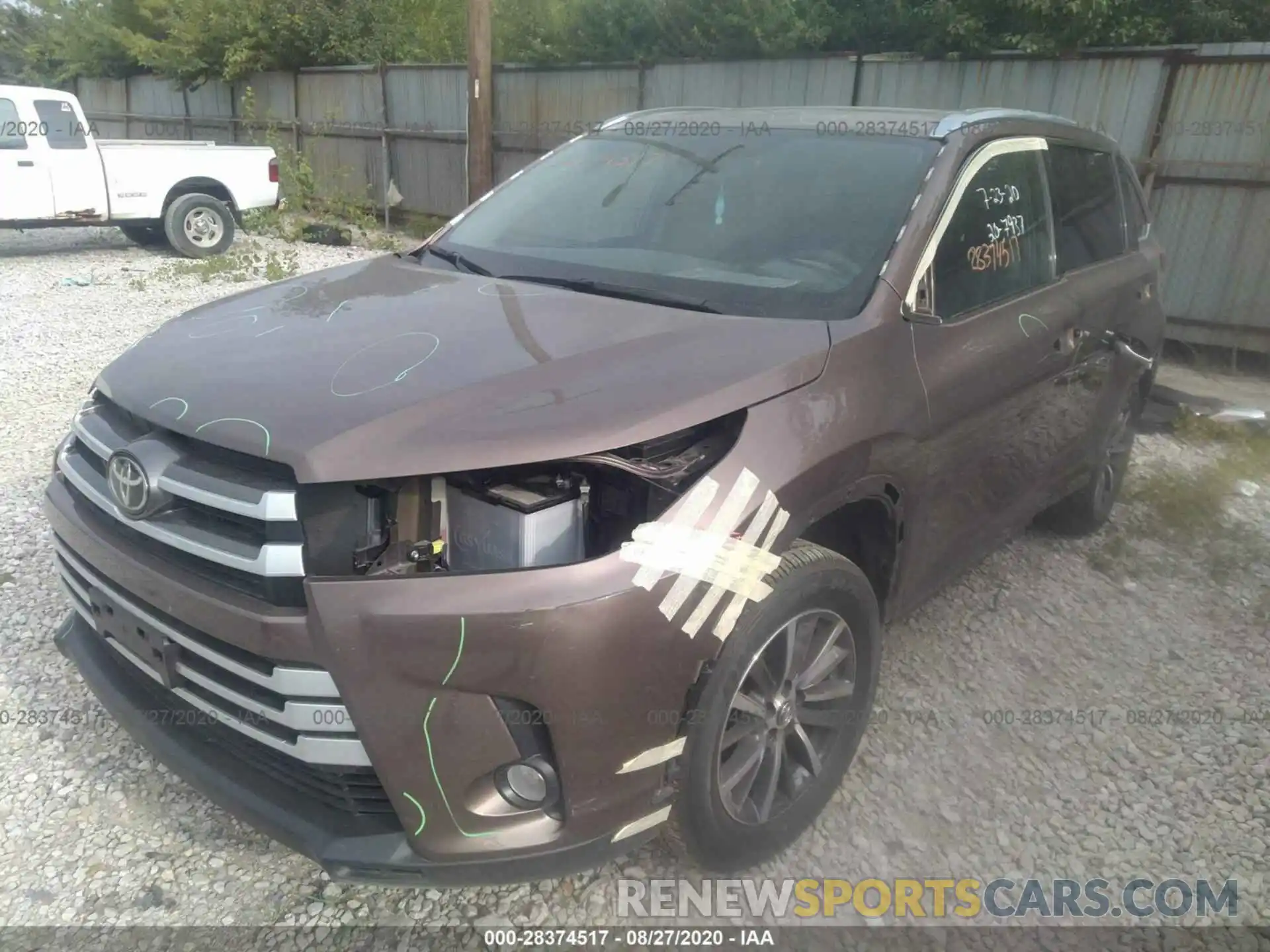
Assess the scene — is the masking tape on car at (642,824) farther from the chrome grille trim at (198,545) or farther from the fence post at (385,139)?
the fence post at (385,139)

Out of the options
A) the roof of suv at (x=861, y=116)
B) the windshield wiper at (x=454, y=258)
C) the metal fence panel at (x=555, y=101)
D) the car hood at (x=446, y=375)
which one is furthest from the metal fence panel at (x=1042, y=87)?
the car hood at (x=446, y=375)

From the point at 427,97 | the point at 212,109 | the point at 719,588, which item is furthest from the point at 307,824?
the point at 212,109

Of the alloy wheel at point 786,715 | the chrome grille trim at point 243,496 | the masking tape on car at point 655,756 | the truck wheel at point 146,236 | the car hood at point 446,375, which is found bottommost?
the truck wheel at point 146,236

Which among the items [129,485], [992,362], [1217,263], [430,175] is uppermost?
[992,362]

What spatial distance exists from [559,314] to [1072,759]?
2.17 metres

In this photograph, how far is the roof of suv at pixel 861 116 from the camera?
10.3 feet

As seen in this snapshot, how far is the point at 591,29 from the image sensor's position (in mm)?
12102

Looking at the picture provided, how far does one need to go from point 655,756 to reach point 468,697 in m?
0.44

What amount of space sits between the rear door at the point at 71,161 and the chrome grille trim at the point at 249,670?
10504mm

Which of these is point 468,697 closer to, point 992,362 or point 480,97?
point 992,362

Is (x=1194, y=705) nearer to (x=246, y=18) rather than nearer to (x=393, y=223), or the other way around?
(x=393, y=223)

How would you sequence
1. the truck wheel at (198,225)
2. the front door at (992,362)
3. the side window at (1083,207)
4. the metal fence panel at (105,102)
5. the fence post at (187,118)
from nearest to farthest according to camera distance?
the front door at (992,362), the side window at (1083,207), the truck wheel at (198,225), the fence post at (187,118), the metal fence panel at (105,102)

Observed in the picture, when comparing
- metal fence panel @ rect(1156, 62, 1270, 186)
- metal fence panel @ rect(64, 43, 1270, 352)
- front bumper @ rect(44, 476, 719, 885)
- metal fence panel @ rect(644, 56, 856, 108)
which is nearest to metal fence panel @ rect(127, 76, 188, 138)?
metal fence panel @ rect(64, 43, 1270, 352)

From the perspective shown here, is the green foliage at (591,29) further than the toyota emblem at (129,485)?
Yes
